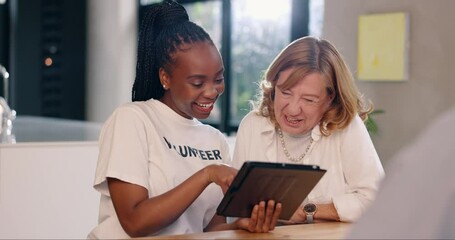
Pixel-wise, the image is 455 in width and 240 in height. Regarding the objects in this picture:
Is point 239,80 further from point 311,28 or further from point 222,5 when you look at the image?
point 311,28

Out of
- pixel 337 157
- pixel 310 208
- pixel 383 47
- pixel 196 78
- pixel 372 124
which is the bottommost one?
pixel 372 124

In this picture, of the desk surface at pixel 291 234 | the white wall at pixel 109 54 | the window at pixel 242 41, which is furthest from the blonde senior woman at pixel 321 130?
the white wall at pixel 109 54

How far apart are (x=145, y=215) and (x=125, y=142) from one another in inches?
6.6

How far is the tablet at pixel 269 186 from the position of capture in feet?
4.98

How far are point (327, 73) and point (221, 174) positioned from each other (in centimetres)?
52

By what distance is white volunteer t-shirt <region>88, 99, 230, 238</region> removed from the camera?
1.74 metres

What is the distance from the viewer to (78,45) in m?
9.21

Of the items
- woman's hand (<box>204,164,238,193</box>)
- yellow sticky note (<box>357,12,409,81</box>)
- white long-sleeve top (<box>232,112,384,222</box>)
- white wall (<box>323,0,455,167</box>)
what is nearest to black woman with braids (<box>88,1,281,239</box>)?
woman's hand (<box>204,164,238,193</box>)

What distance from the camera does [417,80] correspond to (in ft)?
14.3

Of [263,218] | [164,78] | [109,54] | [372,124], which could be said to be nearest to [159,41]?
[164,78]

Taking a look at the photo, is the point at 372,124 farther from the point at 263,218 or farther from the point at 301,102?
the point at 263,218

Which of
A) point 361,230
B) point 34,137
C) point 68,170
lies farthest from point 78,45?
point 361,230

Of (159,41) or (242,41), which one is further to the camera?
(242,41)

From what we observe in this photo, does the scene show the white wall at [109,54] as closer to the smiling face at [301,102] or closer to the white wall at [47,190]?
the white wall at [47,190]
